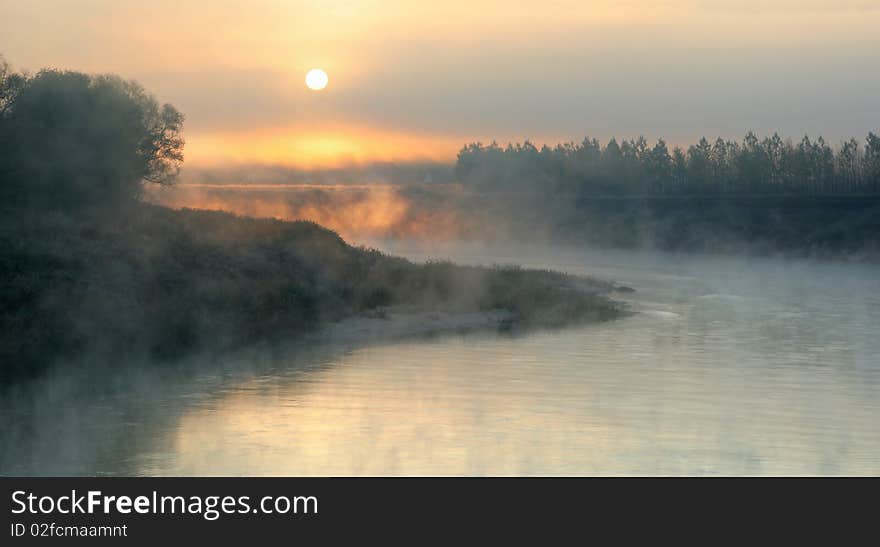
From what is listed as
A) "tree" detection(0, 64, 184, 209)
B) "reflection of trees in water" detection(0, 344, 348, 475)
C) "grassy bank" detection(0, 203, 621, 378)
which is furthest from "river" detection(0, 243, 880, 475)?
"tree" detection(0, 64, 184, 209)

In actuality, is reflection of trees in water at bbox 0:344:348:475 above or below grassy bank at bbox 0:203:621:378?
below

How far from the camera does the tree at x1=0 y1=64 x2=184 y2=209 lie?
6938 centimetres

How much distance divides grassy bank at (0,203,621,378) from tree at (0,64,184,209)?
2.68 metres

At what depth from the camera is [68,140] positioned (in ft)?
240

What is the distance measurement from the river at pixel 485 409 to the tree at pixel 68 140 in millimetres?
23801

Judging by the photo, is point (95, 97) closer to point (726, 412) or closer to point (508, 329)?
point (508, 329)

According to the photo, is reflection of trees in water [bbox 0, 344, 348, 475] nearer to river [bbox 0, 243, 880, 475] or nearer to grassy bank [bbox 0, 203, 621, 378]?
river [bbox 0, 243, 880, 475]

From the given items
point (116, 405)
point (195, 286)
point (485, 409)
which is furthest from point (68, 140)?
point (485, 409)

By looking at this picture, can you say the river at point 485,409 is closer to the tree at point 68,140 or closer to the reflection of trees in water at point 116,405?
the reflection of trees in water at point 116,405

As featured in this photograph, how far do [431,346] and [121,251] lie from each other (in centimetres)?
1735

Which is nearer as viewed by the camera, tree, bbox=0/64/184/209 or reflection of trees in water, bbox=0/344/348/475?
reflection of trees in water, bbox=0/344/348/475

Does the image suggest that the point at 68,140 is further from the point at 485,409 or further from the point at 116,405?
the point at 485,409

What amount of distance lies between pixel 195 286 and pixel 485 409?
1047 inches
